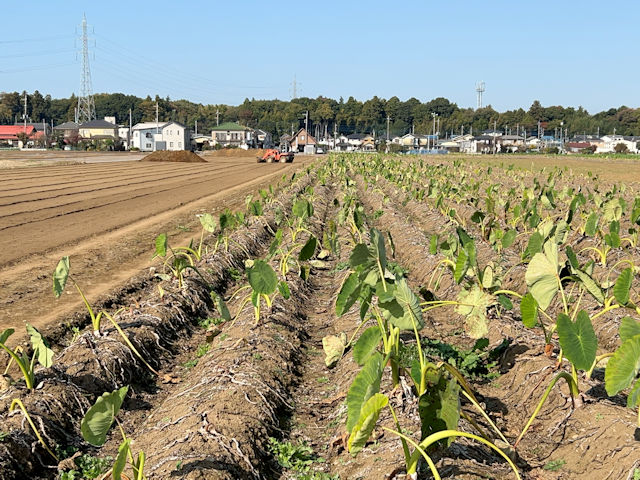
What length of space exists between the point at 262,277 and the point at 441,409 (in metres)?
2.67

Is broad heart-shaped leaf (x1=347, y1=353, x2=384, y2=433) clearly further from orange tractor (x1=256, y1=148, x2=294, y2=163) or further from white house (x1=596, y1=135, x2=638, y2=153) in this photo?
white house (x1=596, y1=135, x2=638, y2=153)

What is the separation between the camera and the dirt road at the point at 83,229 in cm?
906

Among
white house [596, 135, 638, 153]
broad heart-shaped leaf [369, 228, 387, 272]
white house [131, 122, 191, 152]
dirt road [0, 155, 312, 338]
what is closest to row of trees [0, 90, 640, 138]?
white house [596, 135, 638, 153]

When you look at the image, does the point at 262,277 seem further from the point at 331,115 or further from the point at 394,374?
the point at 331,115

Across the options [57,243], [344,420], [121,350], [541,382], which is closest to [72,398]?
[121,350]

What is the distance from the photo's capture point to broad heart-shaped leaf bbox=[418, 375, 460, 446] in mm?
3555

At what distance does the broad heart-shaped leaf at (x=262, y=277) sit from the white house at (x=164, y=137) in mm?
87592

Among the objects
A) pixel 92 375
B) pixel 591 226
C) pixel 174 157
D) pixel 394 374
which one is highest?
pixel 174 157

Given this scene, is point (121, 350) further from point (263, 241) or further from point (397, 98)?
point (397, 98)

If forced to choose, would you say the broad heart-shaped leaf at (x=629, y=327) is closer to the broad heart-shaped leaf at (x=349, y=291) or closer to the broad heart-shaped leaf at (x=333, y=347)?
the broad heart-shaped leaf at (x=349, y=291)

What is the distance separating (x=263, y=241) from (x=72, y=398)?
8.63 metres

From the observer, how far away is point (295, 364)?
6.81 m

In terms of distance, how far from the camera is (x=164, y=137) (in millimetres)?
93000

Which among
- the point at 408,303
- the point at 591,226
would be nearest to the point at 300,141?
the point at 591,226
